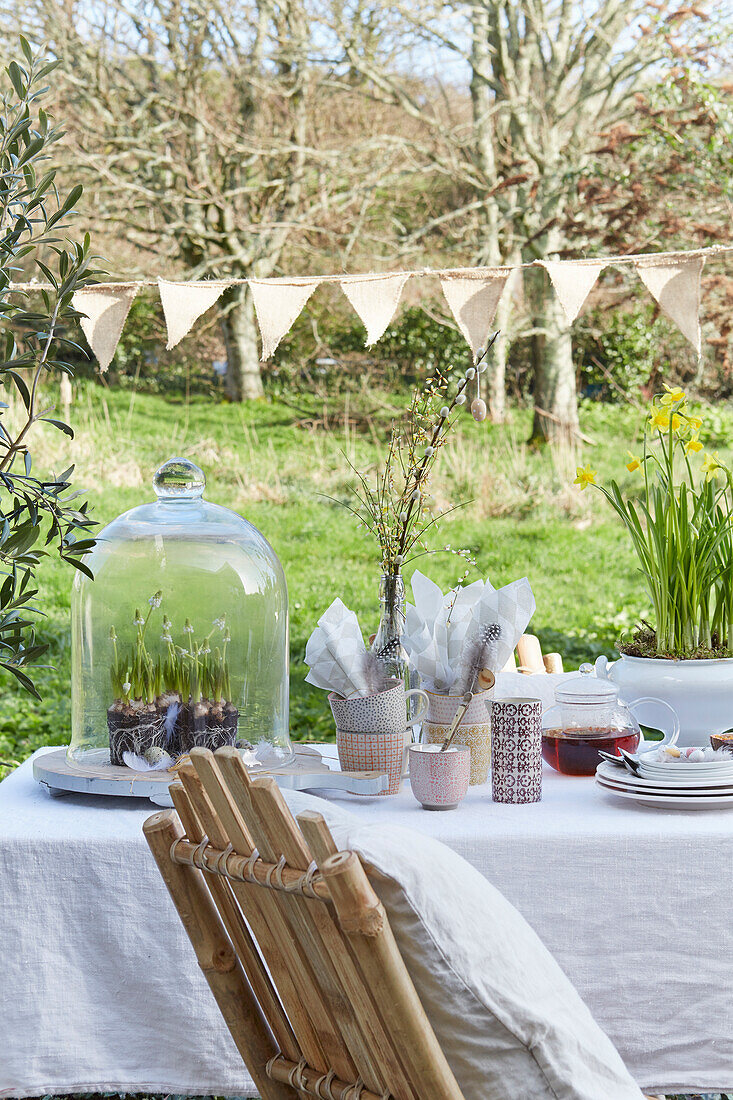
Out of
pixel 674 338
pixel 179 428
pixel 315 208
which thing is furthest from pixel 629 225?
pixel 179 428

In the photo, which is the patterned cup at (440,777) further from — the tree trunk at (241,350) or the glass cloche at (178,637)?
the tree trunk at (241,350)

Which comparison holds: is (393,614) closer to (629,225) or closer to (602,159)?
(629,225)

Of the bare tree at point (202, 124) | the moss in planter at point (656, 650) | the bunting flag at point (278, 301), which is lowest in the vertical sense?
the moss in planter at point (656, 650)

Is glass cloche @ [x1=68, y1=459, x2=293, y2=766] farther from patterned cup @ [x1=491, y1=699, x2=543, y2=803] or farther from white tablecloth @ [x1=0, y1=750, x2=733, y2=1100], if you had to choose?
patterned cup @ [x1=491, y1=699, x2=543, y2=803]

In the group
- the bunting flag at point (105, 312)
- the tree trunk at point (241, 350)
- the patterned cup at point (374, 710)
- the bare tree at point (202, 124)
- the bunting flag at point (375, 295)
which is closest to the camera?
the patterned cup at point (374, 710)

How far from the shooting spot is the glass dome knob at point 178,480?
2104 millimetres

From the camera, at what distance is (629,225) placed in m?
8.15

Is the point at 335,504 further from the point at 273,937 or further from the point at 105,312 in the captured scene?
the point at 273,937

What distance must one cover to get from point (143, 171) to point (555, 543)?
4.64 metres

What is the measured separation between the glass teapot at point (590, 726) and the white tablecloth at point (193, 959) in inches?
14.5

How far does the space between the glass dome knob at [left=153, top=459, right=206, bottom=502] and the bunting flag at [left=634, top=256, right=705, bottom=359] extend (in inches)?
51.6

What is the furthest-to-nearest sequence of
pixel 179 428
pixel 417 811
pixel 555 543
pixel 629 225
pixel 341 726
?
pixel 179 428 < pixel 629 225 < pixel 555 543 < pixel 341 726 < pixel 417 811

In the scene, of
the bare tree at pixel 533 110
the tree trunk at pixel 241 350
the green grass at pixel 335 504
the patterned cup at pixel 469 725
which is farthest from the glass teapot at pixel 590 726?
the tree trunk at pixel 241 350

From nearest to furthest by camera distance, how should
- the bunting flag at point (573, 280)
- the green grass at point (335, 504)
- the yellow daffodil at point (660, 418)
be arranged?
the yellow daffodil at point (660, 418) → the bunting flag at point (573, 280) → the green grass at point (335, 504)
